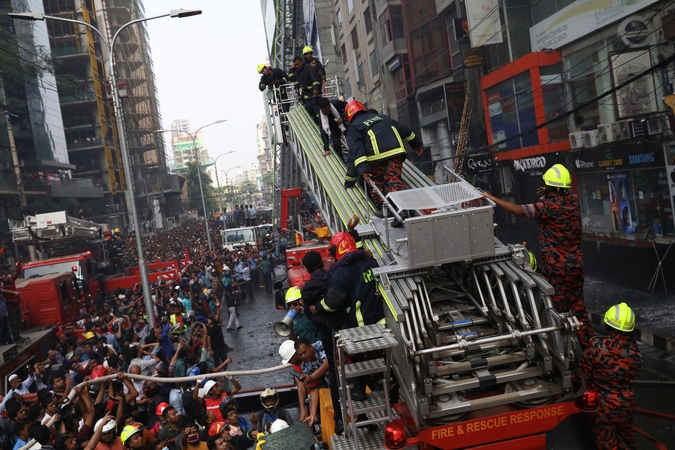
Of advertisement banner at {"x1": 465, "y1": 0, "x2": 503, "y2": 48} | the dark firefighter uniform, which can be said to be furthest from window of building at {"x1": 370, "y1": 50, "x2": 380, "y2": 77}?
the dark firefighter uniform

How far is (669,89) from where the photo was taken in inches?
587

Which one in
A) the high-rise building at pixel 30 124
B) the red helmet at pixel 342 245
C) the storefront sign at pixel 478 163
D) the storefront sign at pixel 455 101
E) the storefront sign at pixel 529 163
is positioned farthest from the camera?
the high-rise building at pixel 30 124

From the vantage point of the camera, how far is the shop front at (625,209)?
15.1m

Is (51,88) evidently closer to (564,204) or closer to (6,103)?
(6,103)

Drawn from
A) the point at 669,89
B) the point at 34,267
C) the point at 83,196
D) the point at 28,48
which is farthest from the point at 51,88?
the point at 669,89

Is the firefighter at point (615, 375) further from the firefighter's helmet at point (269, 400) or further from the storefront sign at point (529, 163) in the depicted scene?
the storefront sign at point (529, 163)

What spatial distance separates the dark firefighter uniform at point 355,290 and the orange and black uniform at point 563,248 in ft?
5.64

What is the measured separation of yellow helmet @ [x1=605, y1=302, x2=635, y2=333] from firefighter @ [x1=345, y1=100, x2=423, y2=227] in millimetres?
3051

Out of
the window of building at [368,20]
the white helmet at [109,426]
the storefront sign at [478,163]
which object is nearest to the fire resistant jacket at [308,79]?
the white helmet at [109,426]

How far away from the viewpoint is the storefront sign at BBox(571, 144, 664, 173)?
1503 centimetres

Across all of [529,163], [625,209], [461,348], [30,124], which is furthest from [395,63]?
[30,124]

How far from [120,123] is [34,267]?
9402 millimetres

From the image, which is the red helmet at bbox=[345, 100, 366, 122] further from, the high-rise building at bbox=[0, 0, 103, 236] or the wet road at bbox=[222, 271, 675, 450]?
the high-rise building at bbox=[0, 0, 103, 236]

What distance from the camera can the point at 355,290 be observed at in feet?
17.7
